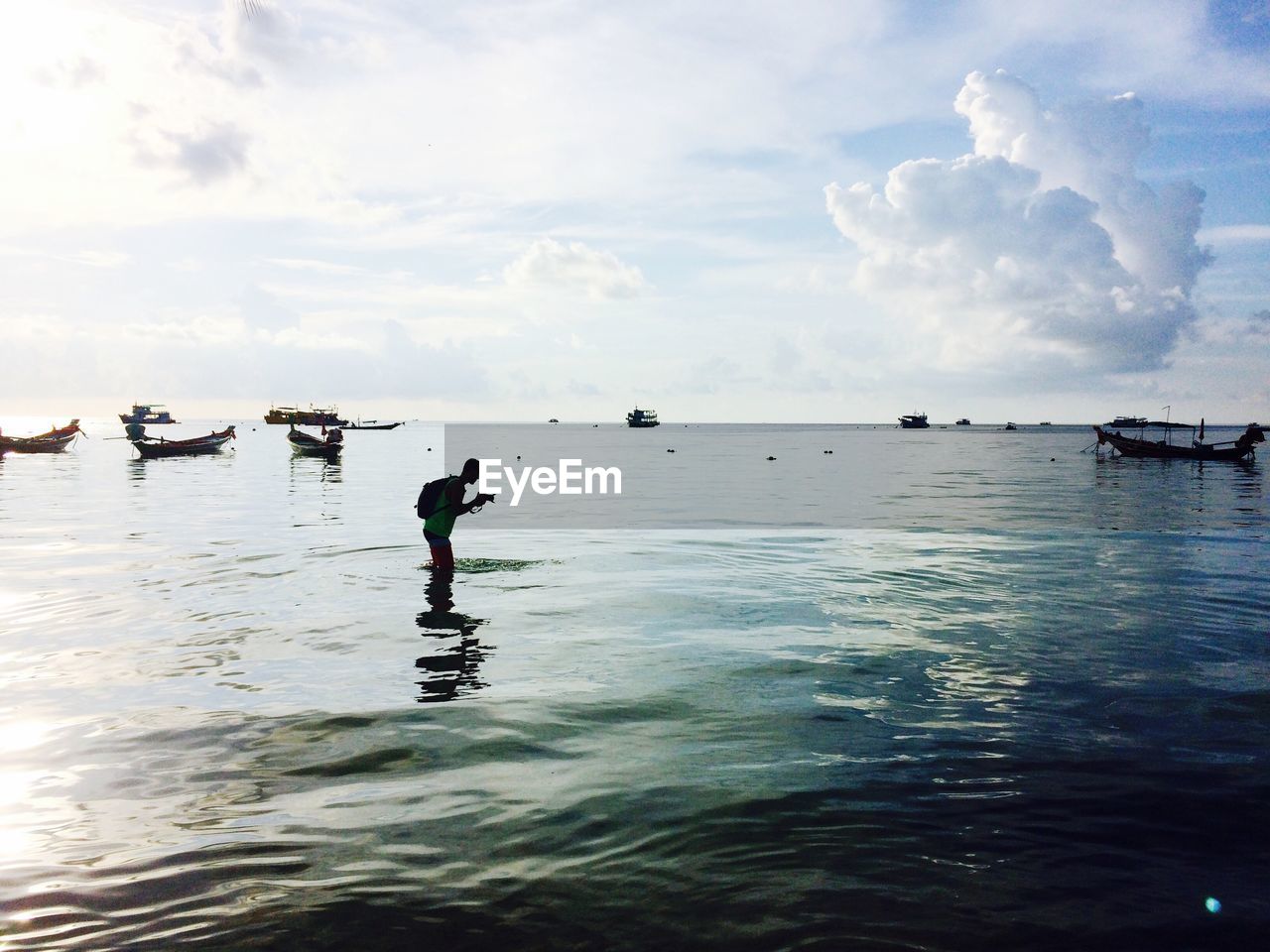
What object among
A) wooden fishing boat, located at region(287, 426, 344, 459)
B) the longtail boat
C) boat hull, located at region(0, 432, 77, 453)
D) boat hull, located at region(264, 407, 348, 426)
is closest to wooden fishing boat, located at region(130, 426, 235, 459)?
wooden fishing boat, located at region(287, 426, 344, 459)

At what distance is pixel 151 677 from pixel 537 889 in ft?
24.9

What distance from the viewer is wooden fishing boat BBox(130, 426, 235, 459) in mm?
82375

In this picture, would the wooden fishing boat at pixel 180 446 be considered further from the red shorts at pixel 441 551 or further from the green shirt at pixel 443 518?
the green shirt at pixel 443 518

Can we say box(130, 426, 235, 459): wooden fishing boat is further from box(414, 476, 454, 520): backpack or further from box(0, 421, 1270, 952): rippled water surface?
box(414, 476, 454, 520): backpack

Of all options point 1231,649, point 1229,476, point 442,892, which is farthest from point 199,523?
point 1229,476

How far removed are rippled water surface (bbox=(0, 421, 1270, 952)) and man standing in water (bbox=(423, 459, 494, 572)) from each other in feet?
2.33

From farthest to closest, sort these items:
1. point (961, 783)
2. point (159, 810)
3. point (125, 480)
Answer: point (125, 480) → point (961, 783) → point (159, 810)

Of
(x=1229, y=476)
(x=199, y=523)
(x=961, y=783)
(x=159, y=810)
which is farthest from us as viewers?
(x=1229, y=476)

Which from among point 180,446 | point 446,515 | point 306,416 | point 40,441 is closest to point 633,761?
point 446,515

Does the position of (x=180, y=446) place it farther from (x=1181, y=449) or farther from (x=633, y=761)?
(x=1181, y=449)

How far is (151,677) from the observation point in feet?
34.1

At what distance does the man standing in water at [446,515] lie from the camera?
16109 millimetres

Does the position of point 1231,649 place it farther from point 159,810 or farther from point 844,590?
point 159,810

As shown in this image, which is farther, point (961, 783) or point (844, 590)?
point (844, 590)
